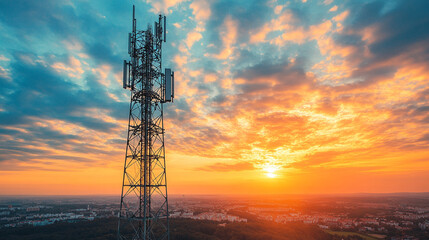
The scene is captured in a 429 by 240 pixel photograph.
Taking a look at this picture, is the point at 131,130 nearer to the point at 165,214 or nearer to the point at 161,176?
the point at 161,176

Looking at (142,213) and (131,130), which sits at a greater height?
(131,130)

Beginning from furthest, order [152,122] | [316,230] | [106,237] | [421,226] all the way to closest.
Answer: [421,226] < [316,230] < [106,237] < [152,122]

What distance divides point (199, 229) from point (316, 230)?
1385 inches

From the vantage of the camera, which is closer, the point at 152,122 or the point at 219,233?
the point at 152,122

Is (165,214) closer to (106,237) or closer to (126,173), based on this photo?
(126,173)

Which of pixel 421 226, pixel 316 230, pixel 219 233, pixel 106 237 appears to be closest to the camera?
pixel 106 237

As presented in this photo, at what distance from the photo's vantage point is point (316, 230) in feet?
240

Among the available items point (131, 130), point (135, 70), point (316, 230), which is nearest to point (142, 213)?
point (131, 130)

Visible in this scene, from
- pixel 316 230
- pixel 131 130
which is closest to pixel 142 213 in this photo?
pixel 131 130

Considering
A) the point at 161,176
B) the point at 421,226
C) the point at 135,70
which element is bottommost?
the point at 421,226

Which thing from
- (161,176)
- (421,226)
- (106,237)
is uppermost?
(161,176)

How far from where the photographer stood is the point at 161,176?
20.6 metres

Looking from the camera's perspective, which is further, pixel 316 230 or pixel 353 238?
pixel 316 230

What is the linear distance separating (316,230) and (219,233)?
30.1m
